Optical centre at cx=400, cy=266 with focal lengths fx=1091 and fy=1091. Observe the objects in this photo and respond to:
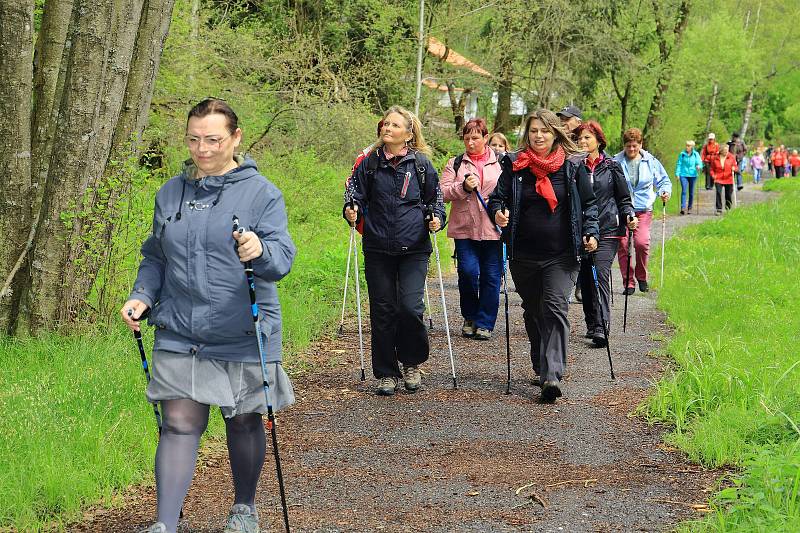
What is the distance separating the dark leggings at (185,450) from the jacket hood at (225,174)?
94 cm

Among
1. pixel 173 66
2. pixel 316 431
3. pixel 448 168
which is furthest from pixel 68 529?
pixel 173 66

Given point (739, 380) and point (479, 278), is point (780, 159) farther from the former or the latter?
point (739, 380)

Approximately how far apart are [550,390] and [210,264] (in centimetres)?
403

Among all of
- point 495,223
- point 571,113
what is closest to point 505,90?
point 571,113

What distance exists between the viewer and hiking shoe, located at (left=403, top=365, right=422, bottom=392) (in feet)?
27.9

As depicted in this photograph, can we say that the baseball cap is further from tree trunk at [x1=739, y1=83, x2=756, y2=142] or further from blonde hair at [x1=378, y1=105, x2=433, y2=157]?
tree trunk at [x1=739, y1=83, x2=756, y2=142]

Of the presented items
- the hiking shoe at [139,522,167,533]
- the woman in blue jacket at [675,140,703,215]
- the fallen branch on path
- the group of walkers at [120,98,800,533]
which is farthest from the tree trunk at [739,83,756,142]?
the hiking shoe at [139,522,167,533]

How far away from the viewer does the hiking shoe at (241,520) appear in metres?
4.88

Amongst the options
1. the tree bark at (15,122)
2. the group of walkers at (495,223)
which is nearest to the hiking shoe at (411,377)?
the group of walkers at (495,223)

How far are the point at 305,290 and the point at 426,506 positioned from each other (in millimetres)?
7190

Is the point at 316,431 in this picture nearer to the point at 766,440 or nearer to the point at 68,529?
the point at 68,529

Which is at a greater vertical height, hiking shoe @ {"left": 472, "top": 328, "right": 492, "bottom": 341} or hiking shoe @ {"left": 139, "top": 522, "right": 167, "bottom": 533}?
hiking shoe @ {"left": 139, "top": 522, "right": 167, "bottom": 533}

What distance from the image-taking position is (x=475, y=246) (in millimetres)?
11195

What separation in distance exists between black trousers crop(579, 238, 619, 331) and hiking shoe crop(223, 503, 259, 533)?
6.09 m
